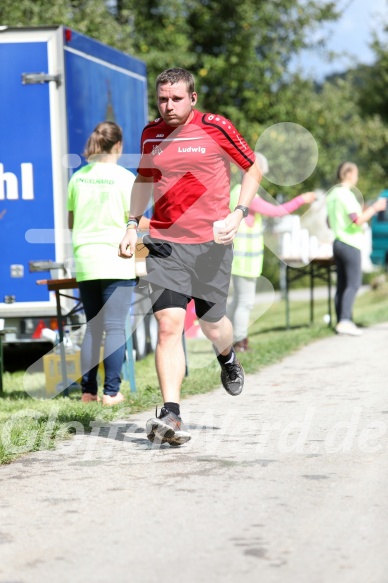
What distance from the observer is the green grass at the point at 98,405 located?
6.90 metres

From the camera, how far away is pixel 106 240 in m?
8.20

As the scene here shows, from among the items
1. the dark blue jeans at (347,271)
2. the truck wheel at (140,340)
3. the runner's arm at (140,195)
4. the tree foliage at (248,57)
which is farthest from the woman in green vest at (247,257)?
the tree foliage at (248,57)

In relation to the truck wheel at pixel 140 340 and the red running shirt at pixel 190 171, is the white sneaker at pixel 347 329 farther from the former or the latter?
the red running shirt at pixel 190 171

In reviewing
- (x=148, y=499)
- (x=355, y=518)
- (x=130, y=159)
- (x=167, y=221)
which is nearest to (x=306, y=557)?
(x=355, y=518)

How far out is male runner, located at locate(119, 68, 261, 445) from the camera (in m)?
6.47

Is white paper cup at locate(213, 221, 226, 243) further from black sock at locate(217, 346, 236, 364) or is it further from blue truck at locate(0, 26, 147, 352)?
blue truck at locate(0, 26, 147, 352)

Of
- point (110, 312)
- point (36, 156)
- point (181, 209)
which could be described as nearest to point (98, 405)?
point (110, 312)

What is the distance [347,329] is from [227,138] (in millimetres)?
7128

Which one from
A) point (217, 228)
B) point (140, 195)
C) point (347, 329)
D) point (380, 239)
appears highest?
point (140, 195)

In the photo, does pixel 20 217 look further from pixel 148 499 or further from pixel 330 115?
pixel 330 115

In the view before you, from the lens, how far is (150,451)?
638 cm

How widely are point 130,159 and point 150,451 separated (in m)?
6.14

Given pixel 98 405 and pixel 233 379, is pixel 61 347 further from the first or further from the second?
pixel 233 379

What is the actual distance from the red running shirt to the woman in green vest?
4.81 m
